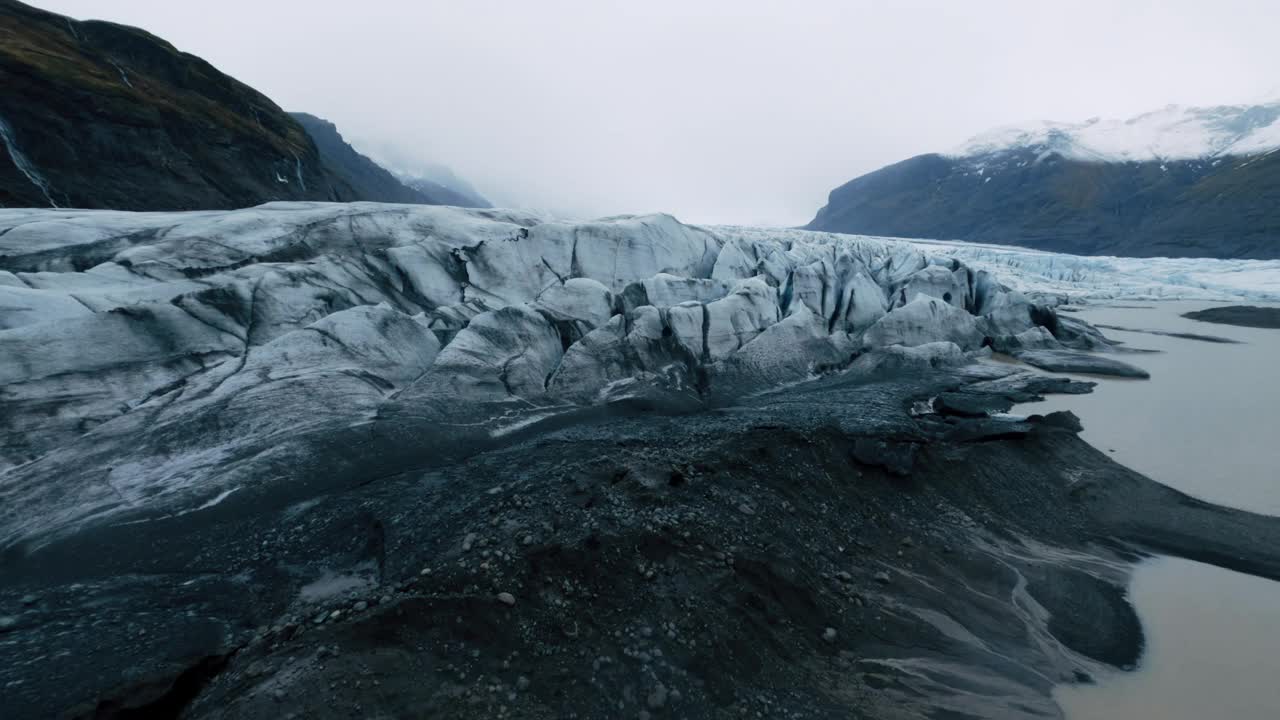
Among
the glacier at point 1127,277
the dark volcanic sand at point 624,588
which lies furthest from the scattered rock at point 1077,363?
the glacier at point 1127,277

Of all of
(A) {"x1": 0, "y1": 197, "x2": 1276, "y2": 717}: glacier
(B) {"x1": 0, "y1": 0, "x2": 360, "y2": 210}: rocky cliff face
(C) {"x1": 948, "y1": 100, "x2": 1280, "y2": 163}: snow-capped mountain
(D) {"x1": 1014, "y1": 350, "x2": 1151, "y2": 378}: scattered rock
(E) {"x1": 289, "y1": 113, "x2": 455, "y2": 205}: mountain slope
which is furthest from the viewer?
(C) {"x1": 948, "y1": 100, "x2": 1280, "y2": 163}: snow-capped mountain

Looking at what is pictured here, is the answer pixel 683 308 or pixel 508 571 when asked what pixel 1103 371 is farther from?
pixel 508 571

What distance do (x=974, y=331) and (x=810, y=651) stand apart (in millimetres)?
15809

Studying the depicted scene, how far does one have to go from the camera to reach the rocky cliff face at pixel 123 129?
1938cm

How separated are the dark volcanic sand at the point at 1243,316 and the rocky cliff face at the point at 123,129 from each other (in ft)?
167

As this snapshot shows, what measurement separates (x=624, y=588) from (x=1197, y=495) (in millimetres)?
8899

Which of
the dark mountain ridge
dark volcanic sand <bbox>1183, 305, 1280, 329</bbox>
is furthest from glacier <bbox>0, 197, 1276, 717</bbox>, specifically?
dark volcanic sand <bbox>1183, 305, 1280, 329</bbox>

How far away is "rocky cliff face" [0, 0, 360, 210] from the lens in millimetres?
19375

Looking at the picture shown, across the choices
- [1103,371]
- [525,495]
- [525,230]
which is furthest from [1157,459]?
[525,230]

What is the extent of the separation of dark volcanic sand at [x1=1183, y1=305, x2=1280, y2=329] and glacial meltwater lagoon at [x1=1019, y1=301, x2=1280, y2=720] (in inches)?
469

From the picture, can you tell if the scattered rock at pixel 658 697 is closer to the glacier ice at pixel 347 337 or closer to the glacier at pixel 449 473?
the glacier at pixel 449 473

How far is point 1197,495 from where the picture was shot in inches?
303

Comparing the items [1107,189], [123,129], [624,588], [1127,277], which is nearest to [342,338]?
[624,588]

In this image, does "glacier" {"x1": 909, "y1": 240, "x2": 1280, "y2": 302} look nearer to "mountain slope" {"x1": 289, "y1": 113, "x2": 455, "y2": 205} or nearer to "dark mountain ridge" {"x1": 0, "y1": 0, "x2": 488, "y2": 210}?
"dark mountain ridge" {"x1": 0, "y1": 0, "x2": 488, "y2": 210}
